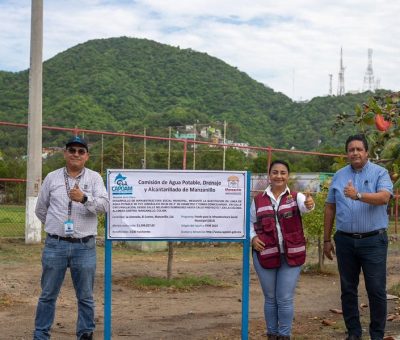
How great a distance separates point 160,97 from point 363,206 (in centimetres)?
4781

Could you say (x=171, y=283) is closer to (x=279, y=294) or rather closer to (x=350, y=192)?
(x=279, y=294)

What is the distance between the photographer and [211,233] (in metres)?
5.80

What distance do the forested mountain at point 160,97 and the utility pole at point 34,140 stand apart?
14561 mm

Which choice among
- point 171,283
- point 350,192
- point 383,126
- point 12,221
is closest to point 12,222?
point 12,221

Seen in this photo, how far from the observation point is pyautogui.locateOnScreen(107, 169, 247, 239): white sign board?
5.61m

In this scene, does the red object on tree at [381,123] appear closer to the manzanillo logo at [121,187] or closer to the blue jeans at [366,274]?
the blue jeans at [366,274]

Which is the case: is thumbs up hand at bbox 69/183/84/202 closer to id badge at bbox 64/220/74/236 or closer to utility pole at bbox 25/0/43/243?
id badge at bbox 64/220/74/236

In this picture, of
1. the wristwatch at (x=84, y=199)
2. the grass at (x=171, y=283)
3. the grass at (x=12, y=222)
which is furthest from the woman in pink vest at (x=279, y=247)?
the grass at (x=12, y=222)

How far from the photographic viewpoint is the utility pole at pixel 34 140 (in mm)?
13172

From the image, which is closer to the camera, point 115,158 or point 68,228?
point 68,228

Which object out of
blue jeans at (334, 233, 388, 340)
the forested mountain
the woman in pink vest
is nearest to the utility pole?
the woman in pink vest

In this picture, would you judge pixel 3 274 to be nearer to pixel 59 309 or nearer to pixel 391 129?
pixel 59 309

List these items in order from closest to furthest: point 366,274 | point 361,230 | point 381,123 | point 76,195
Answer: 1. point 76,195
2. point 361,230
3. point 366,274
4. point 381,123

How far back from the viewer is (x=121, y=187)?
561cm
